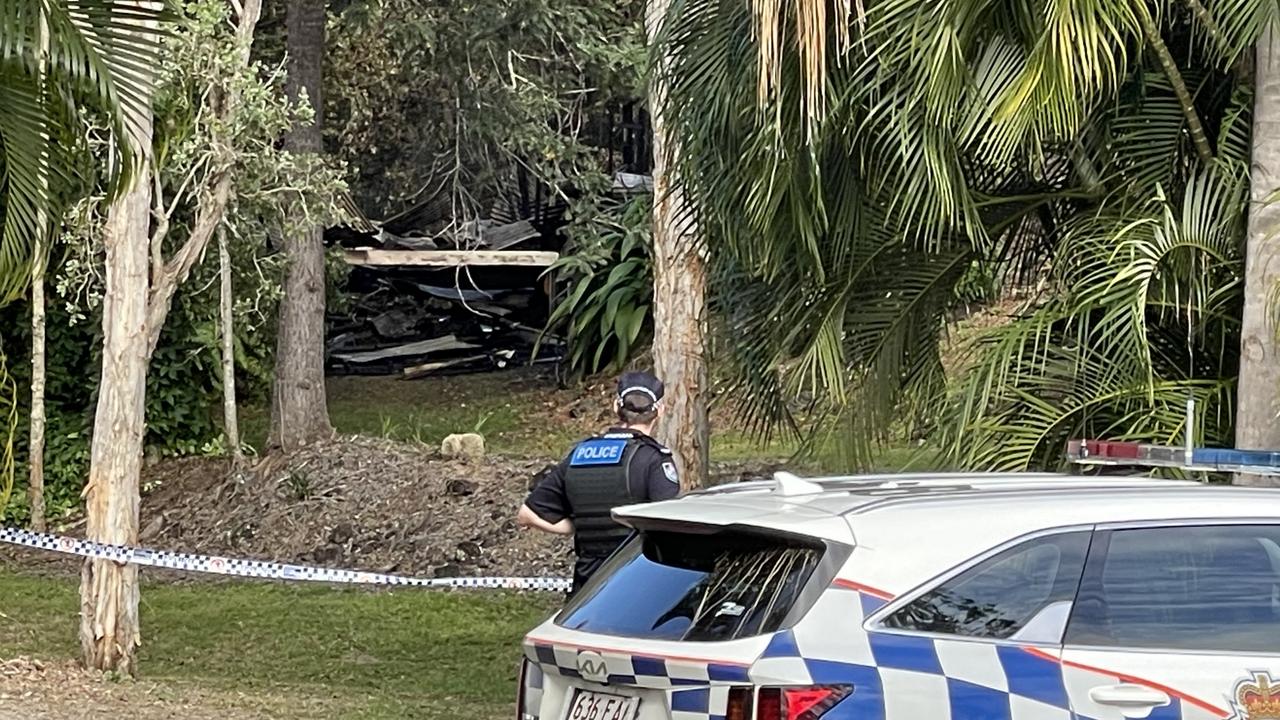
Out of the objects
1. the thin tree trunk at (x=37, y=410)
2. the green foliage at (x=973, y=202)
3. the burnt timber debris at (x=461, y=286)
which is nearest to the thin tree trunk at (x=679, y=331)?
the green foliage at (x=973, y=202)

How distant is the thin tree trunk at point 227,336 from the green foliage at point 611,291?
14.9 feet

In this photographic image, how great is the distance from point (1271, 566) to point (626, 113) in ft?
71.5

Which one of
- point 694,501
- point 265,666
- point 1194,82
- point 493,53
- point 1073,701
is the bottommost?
point 265,666

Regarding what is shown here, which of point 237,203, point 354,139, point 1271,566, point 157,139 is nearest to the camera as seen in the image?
point 1271,566

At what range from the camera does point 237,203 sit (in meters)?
14.8

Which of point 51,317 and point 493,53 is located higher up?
point 493,53

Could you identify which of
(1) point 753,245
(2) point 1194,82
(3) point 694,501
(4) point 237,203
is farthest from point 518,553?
(3) point 694,501

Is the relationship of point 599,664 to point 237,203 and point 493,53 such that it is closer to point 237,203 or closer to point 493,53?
point 237,203

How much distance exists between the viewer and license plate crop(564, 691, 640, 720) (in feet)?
13.6

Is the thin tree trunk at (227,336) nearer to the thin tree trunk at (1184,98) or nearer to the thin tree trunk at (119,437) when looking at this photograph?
the thin tree trunk at (119,437)

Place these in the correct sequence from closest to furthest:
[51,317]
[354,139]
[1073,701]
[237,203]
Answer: [1073,701] → [237,203] → [51,317] → [354,139]

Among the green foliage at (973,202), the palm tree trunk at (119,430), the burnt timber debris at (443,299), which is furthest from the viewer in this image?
the burnt timber debris at (443,299)

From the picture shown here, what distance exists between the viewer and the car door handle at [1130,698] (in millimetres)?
4027

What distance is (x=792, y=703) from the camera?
3.84 m
